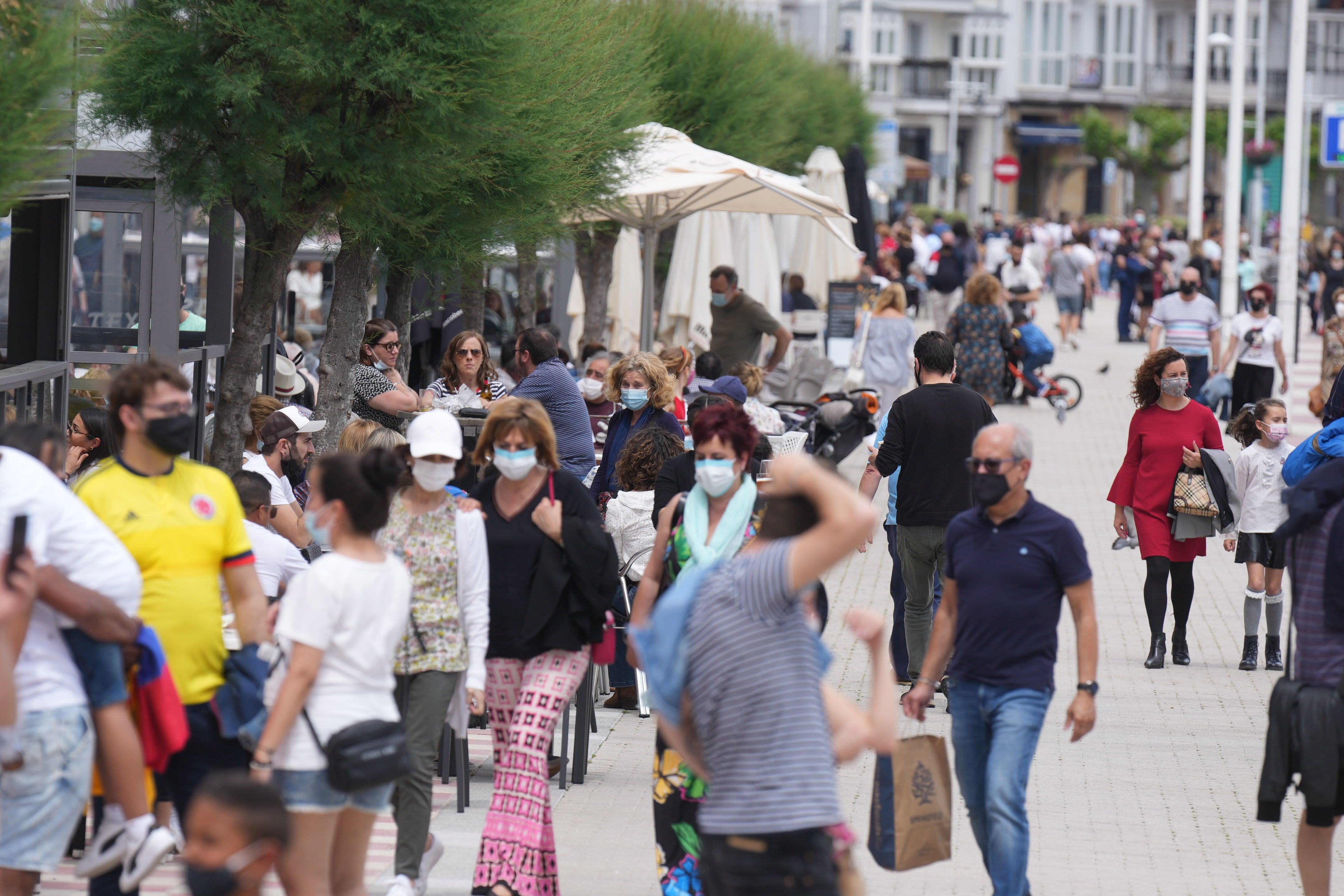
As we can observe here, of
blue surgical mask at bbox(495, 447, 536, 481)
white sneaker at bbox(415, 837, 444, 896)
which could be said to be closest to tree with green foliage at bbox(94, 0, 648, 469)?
blue surgical mask at bbox(495, 447, 536, 481)

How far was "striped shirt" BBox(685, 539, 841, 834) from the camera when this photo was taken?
3986 millimetres

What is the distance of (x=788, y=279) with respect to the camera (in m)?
23.6

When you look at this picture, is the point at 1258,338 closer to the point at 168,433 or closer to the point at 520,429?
the point at 520,429

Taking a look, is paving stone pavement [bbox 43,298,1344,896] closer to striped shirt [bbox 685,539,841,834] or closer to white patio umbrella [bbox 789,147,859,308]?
striped shirt [bbox 685,539,841,834]

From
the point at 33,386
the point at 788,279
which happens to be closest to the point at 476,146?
the point at 33,386

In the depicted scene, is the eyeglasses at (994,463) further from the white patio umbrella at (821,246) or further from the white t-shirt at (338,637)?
the white patio umbrella at (821,246)

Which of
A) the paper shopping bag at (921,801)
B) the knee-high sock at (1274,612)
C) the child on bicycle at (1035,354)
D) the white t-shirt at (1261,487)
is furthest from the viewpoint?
the child on bicycle at (1035,354)

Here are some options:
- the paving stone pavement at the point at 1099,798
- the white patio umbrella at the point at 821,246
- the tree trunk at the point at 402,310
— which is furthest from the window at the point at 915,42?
the paving stone pavement at the point at 1099,798

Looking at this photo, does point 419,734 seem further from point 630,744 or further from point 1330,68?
point 1330,68

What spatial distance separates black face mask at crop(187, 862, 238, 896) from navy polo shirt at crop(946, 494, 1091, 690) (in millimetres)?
2630

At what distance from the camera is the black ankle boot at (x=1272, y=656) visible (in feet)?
33.0

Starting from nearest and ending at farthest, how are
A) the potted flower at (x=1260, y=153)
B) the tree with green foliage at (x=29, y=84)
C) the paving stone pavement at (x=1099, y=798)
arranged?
1. the tree with green foliage at (x=29, y=84)
2. the paving stone pavement at (x=1099, y=798)
3. the potted flower at (x=1260, y=153)

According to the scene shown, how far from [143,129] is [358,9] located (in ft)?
3.99

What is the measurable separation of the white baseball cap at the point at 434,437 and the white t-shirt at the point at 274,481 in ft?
7.09
